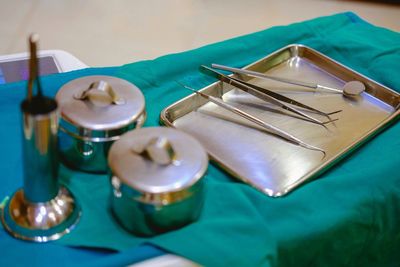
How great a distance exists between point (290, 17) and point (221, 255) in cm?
89

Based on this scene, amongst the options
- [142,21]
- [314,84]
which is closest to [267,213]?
[314,84]

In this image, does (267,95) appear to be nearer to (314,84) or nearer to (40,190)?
(314,84)

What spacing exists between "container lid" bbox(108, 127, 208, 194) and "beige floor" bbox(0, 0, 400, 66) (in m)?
0.57

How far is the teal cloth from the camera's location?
1.54 feet

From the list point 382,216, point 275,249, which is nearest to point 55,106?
point 275,249

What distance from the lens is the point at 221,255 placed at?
0.46 meters

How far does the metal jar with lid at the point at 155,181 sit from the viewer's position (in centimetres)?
44

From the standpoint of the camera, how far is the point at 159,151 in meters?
0.45

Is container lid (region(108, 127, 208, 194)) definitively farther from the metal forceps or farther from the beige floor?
the beige floor

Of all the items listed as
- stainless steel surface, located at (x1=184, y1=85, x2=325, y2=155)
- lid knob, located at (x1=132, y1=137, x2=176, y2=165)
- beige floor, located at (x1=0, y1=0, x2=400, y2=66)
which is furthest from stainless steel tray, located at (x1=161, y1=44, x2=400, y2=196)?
beige floor, located at (x1=0, y1=0, x2=400, y2=66)

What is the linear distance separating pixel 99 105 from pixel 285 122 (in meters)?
0.24

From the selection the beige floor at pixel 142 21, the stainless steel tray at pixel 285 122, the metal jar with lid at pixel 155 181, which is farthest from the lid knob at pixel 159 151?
the beige floor at pixel 142 21

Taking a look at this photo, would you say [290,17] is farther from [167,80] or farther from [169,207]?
[169,207]

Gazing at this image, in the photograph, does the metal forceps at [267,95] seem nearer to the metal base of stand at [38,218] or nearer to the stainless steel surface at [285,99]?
the stainless steel surface at [285,99]
